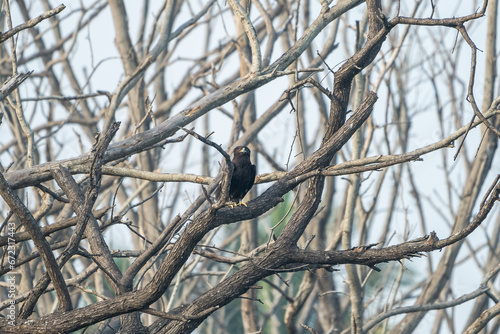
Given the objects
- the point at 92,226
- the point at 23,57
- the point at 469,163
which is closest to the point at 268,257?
the point at 92,226

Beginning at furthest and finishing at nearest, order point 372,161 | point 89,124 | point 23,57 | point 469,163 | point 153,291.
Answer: point 23,57 < point 89,124 < point 469,163 < point 372,161 < point 153,291

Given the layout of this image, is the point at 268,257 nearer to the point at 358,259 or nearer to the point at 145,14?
the point at 358,259

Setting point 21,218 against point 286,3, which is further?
point 286,3

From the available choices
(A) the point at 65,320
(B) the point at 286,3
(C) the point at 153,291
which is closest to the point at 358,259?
(C) the point at 153,291

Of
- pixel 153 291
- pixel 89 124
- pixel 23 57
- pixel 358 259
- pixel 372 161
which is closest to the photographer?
pixel 153 291

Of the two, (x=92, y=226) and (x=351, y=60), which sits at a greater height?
(x=351, y=60)

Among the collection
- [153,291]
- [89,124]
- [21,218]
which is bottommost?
[153,291]

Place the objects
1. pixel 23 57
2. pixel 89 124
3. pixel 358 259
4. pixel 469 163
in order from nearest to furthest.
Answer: pixel 358 259 < pixel 469 163 < pixel 89 124 < pixel 23 57

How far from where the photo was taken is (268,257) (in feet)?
13.9

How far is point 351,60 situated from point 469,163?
5.14 m

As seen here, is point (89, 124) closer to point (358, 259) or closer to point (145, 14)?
point (145, 14)

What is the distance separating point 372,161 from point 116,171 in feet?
7.04

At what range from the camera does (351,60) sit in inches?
177

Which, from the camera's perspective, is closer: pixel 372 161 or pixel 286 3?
pixel 372 161
